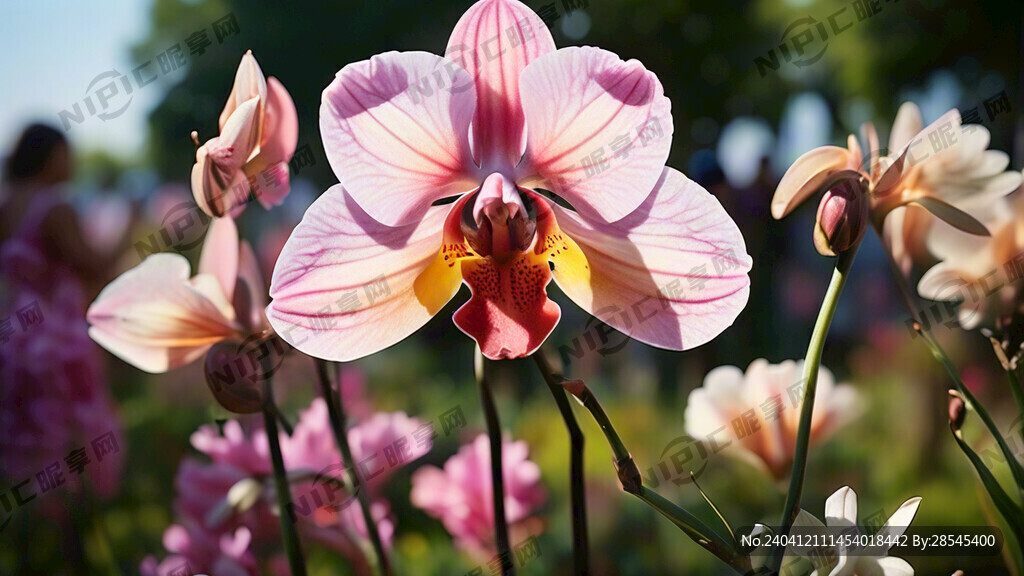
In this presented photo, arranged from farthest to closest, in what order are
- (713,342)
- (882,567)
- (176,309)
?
1. (713,342)
2. (176,309)
3. (882,567)

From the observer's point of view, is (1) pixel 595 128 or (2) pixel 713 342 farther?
(2) pixel 713 342

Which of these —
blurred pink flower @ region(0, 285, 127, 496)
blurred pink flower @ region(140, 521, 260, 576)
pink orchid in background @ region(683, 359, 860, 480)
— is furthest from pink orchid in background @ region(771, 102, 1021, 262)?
blurred pink flower @ region(0, 285, 127, 496)

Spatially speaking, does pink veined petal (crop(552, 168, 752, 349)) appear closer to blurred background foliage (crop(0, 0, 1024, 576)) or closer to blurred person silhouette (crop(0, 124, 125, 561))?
blurred background foliage (crop(0, 0, 1024, 576))

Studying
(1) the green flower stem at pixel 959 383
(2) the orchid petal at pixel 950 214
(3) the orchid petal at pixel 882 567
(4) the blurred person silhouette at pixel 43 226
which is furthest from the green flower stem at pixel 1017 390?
(4) the blurred person silhouette at pixel 43 226

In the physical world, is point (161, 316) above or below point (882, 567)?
above

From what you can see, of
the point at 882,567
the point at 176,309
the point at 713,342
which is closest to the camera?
the point at 882,567

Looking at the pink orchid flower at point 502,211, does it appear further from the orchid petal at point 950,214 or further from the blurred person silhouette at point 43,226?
the blurred person silhouette at point 43,226

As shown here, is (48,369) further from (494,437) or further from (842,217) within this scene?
(842,217)

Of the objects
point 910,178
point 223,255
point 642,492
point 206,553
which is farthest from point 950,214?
point 206,553
